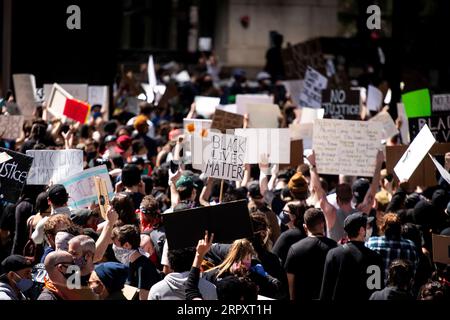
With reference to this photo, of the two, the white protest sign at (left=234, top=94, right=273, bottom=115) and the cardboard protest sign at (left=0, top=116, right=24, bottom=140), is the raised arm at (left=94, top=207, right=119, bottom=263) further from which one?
the white protest sign at (left=234, top=94, right=273, bottom=115)

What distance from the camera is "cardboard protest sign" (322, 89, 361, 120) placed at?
47.2ft

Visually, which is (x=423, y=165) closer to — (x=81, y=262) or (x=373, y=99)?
(x=81, y=262)

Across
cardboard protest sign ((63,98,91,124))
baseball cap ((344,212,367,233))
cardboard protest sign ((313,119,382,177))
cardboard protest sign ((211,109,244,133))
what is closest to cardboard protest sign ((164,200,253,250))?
baseball cap ((344,212,367,233))

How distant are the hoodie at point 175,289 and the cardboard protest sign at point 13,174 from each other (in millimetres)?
2393

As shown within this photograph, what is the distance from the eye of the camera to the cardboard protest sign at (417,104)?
11.8m

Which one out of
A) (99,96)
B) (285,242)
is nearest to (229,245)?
(285,242)

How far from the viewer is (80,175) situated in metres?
9.62

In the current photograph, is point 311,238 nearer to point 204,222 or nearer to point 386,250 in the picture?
point 386,250

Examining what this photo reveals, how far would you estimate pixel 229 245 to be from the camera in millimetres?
8047

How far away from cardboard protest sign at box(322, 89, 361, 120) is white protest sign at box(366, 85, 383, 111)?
5.64ft

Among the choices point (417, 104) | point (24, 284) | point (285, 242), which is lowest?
point (24, 284)

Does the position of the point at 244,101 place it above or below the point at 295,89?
below

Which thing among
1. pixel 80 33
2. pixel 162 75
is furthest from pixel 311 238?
pixel 162 75

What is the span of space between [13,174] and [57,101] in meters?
5.06
